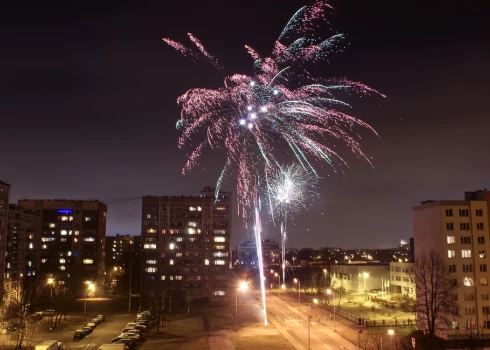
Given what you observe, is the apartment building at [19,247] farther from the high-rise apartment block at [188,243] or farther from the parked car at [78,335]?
the parked car at [78,335]

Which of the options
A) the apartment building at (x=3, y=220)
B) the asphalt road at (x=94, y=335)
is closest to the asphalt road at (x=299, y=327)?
the asphalt road at (x=94, y=335)

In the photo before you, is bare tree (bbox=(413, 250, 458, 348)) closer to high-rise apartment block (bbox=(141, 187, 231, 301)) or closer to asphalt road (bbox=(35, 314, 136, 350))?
asphalt road (bbox=(35, 314, 136, 350))

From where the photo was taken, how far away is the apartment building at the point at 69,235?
93.4 m

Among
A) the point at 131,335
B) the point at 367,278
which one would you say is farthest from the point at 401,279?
the point at 131,335

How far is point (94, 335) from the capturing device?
144 ft

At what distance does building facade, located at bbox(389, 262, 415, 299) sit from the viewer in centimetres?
6894

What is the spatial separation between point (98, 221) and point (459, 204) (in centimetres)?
7236

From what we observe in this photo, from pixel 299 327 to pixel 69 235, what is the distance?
62444mm

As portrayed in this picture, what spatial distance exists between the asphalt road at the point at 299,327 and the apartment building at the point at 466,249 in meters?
12.1

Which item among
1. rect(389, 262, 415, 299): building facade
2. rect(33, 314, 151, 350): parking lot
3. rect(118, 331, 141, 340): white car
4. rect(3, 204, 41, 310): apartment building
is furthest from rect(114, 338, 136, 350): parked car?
rect(389, 262, 415, 299): building facade

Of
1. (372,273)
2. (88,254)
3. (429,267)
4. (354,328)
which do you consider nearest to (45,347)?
(354,328)

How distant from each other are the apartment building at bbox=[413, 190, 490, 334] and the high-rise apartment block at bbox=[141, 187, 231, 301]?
134ft

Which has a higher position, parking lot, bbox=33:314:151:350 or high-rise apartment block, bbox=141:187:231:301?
high-rise apartment block, bbox=141:187:231:301

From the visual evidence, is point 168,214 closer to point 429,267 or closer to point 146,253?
point 146,253
